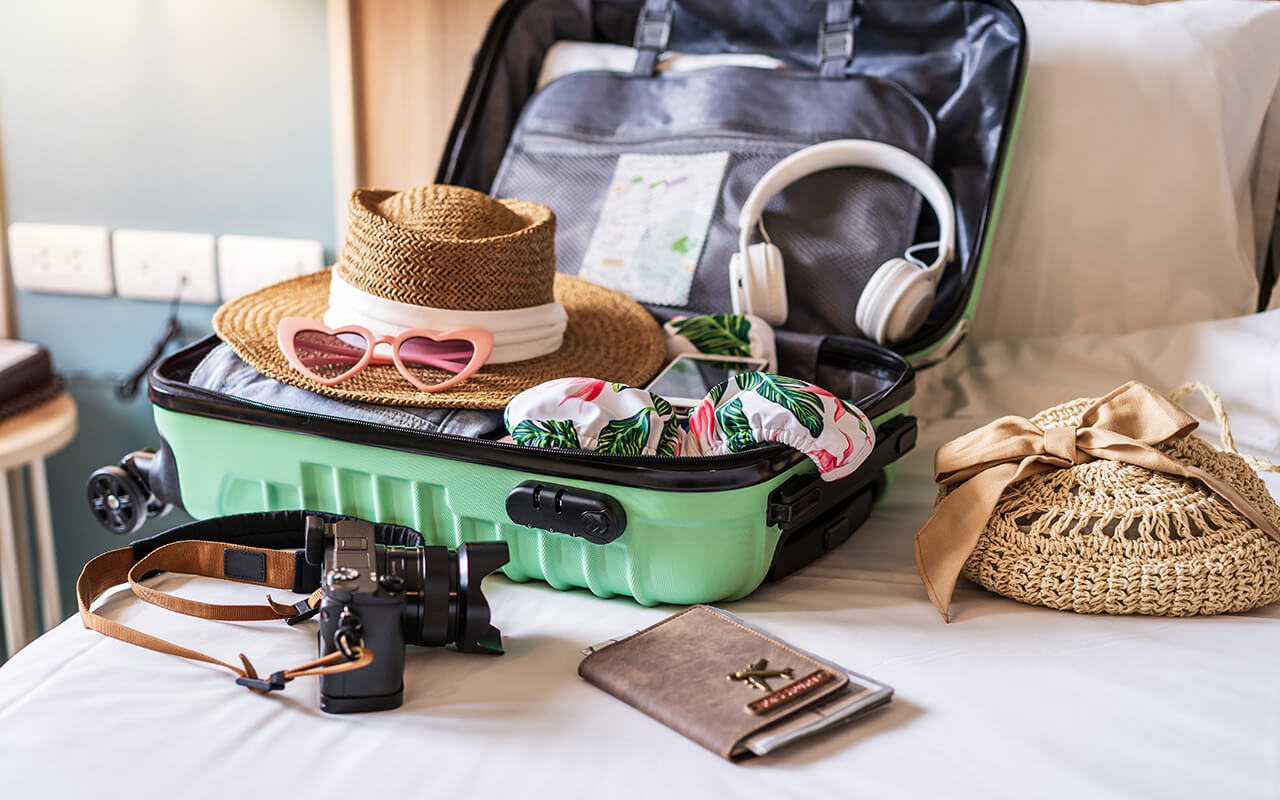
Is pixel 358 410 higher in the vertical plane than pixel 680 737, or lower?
higher

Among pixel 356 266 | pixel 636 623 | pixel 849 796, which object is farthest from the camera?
pixel 356 266

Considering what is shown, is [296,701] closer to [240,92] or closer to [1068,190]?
[1068,190]

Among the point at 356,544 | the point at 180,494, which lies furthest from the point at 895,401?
the point at 180,494

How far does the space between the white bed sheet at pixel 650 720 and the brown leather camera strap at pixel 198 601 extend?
0.01 meters

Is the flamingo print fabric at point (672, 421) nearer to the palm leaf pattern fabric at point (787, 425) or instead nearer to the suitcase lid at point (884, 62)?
the palm leaf pattern fabric at point (787, 425)

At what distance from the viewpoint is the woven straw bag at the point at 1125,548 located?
25.9 inches

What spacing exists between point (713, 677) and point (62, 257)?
137 centimetres

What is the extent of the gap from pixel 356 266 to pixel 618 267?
1.08 feet

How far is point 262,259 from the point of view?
1.50 meters

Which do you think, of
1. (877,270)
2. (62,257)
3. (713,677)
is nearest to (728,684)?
(713,677)

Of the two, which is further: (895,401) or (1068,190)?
→ (1068,190)

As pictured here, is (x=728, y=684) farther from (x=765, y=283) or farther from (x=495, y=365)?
Result: (x=765, y=283)

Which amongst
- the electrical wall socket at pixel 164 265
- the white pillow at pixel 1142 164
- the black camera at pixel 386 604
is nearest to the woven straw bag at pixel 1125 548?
the black camera at pixel 386 604

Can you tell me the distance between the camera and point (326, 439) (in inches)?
28.9
